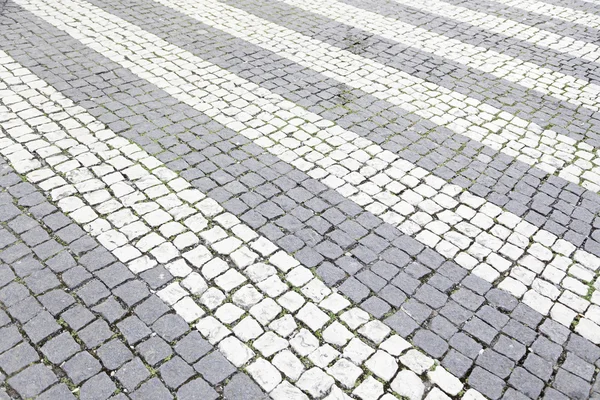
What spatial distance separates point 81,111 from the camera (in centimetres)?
684

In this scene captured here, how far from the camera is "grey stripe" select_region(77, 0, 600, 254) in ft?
18.8

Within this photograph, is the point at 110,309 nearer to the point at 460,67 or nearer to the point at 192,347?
the point at 192,347

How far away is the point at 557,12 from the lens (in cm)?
1104

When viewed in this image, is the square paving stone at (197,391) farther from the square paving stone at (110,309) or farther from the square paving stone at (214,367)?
the square paving stone at (110,309)

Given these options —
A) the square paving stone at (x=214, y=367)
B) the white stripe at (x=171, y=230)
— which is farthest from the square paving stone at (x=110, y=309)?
the square paving stone at (x=214, y=367)

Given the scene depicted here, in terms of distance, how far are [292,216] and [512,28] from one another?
7.24 metres

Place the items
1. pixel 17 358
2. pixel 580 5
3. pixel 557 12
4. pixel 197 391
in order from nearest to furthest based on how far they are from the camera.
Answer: pixel 197 391
pixel 17 358
pixel 557 12
pixel 580 5

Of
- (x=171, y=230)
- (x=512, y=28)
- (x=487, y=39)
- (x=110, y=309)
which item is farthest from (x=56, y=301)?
(x=512, y=28)

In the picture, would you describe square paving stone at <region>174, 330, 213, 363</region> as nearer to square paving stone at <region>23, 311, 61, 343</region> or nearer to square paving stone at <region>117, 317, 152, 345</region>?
square paving stone at <region>117, 317, 152, 345</region>

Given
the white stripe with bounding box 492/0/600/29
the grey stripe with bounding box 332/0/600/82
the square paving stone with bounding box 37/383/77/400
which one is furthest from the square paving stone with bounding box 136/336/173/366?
the white stripe with bounding box 492/0/600/29

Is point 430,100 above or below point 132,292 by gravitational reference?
above

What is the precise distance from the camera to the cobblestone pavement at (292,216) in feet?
13.4

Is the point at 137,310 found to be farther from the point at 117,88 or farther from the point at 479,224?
the point at 117,88

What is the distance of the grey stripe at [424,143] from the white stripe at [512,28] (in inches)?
161
